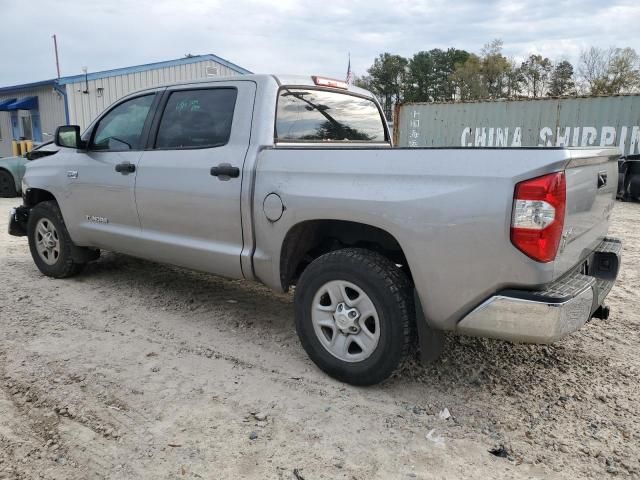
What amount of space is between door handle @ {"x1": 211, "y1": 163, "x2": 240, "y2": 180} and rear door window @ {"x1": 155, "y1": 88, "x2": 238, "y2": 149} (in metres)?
0.22

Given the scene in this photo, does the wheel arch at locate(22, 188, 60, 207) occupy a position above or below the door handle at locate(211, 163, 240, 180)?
Result: below

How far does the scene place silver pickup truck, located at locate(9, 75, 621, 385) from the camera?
2.43 metres

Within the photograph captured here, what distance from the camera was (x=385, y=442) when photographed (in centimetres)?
259

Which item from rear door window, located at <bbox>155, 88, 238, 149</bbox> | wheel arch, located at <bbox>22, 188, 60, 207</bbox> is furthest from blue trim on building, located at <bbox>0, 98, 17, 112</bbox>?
rear door window, located at <bbox>155, 88, 238, 149</bbox>

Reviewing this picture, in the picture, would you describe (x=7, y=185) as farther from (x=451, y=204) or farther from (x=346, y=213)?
(x=451, y=204)

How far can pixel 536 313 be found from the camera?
2.40 metres

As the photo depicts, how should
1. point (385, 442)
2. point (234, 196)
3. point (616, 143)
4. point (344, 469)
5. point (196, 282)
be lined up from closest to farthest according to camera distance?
point (344, 469)
point (385, 442)
point (234, 196)
point (196, 282)
point (616, 143)

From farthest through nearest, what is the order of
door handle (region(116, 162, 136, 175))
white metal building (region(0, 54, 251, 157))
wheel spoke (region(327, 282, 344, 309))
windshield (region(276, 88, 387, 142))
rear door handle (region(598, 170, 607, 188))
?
1. white metal building (region(0, 54, 251, 157))
2. door handle (region(116, 162, 136, 175))
3. windshield (region(276, 88, 387, 142))
4. wheel spoke (region(327, 282, 344, 309))
5. rear door handle (region(598, 170, 607, 188))

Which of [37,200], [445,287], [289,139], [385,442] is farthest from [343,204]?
[37,200]

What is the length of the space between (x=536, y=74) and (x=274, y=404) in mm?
56678

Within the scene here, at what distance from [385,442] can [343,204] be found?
4.20 feet

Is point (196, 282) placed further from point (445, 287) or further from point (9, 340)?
point (445, 287)

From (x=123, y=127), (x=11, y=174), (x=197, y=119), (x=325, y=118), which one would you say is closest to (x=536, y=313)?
(x=325, y=118)

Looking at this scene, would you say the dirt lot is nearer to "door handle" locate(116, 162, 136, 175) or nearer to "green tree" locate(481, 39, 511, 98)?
"door handle" locate(116, 162, 136, 175)
